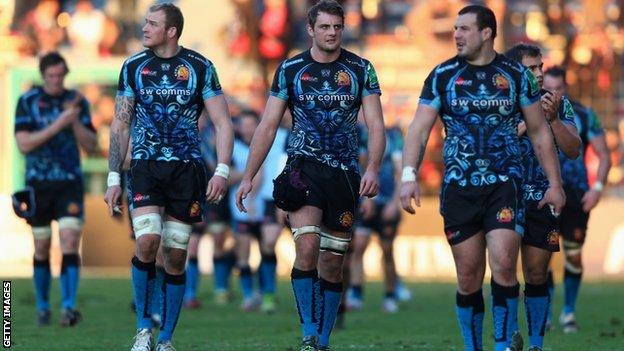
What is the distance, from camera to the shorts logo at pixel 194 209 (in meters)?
11.8

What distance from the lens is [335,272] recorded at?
1166cm

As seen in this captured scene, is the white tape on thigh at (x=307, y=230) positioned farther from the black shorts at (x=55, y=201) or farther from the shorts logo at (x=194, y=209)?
the black shorts at (x=55, y=201)

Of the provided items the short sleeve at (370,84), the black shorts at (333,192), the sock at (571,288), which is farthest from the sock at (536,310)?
the sock at (571,288)

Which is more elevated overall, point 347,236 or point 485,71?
point 485,71

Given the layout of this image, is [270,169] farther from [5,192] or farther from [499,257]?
[5,192]

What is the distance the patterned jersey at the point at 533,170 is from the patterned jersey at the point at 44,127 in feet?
16.6

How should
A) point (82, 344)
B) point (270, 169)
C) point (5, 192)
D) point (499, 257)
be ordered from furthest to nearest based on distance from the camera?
point (5, 192)
point (270, 169)
point (82, 344)
point (499, 257)

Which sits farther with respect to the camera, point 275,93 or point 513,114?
point 275,93

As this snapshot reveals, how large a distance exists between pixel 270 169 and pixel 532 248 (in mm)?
8087

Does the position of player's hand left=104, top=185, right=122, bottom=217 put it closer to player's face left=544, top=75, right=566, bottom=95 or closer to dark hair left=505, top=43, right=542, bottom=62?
dark hair left=505, top=43, right=542, bottom=62

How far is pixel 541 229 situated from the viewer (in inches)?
477

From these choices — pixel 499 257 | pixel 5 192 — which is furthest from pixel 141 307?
pixel 5 192

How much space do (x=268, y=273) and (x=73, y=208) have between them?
3.30m

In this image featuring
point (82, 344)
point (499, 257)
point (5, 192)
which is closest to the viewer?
point (499, 257)
